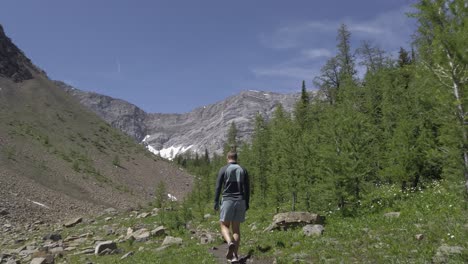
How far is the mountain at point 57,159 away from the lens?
3809 cm

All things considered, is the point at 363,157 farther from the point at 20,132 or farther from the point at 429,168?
the point at 20,132

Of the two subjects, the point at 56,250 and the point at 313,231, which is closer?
the point at 313,231

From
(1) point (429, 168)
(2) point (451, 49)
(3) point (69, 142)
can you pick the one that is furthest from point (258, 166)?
(3) point (69, 142)

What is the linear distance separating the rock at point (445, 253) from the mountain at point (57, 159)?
106ft

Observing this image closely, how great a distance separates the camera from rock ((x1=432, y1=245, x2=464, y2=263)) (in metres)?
8.64

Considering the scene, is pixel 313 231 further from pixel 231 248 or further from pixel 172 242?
pixel 172 242

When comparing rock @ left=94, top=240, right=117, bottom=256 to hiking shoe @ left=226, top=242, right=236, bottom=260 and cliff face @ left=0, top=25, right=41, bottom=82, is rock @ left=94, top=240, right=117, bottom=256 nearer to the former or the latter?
hiking shoe @ left=226, top=242, right=236, bottom=260

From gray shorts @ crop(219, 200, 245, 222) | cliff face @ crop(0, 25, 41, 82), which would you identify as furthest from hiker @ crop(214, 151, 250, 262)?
cliff face @ crop(0, 25, 41, 82)

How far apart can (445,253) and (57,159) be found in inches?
2065

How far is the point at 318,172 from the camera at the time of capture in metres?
21.2

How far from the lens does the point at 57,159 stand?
51469mm

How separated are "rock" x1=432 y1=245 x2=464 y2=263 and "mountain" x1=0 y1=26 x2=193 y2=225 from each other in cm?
3222

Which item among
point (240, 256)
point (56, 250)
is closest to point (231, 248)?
point (240, 256)

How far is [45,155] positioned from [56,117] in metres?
18.6
